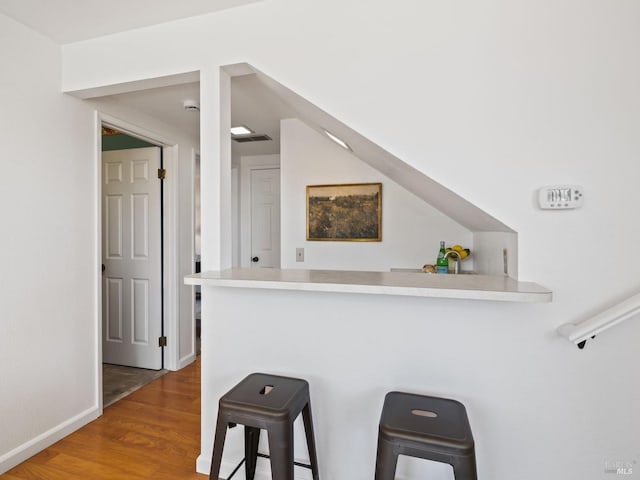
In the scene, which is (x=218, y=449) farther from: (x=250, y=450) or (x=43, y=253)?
(x=43, y=253)

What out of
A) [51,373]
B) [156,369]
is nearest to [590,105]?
[51,373]

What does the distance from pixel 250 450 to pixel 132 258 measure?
229 cm

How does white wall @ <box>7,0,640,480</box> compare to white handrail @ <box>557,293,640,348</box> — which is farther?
white wall @ <box>7,0,640,480</box>

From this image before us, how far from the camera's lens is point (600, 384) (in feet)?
4.29

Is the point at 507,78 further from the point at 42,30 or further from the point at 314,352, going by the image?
the point at 42,30

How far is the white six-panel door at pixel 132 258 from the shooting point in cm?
312

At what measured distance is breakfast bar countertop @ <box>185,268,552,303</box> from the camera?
3.90ft

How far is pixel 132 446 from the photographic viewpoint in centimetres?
201

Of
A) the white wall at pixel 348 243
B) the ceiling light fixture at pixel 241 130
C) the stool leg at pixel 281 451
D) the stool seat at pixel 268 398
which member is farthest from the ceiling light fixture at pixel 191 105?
the stool leg at pixel 281 451

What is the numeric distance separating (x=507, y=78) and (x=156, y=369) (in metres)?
3.41

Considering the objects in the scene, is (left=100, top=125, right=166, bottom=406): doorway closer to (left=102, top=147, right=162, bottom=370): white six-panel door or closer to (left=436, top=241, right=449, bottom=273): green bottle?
(left=102, top=147, right=162, bottom=370): white six-panel door

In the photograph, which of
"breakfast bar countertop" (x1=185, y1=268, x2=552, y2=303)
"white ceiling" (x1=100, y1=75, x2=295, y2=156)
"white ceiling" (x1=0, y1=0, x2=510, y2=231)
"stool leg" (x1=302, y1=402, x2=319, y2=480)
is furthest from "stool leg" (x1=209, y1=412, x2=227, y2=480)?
"white ceiling" (x1=100, y1=75, x2=295, y2=156)

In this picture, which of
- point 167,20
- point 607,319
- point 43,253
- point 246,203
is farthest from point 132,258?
point 607,319

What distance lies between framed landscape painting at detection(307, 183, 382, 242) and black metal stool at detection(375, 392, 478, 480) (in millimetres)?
1624
